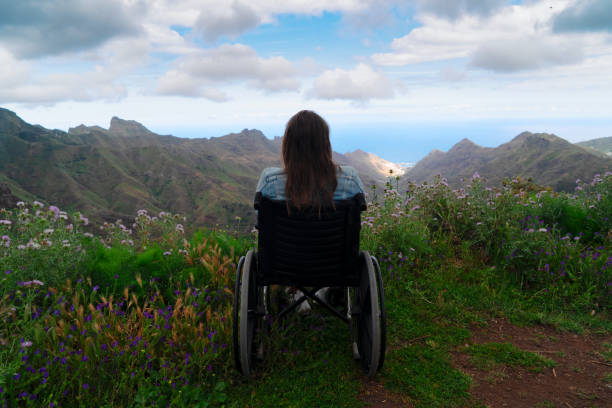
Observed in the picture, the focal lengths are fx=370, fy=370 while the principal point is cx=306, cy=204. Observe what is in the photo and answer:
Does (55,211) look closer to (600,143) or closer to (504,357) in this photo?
(504,357)

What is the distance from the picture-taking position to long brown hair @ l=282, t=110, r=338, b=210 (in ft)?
8.33

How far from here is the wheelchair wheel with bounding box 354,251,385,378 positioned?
253cm

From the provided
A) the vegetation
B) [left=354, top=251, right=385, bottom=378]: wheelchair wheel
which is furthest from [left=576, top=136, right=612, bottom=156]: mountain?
[left=354, top=251, right=385, bottom=378]: wheelchair wheel

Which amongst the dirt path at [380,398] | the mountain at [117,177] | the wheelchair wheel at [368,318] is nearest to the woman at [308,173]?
the wheelchair wheel at [368,318]

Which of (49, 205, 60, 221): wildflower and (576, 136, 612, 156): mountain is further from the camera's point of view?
(576, 136, 612, 156): mountain

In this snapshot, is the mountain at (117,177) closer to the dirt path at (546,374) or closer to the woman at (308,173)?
the dirt path at (546,374)

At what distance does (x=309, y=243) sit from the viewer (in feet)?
8.57

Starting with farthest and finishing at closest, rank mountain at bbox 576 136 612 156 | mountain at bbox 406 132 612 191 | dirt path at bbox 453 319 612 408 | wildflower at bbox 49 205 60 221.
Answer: mountain at bbox 576 136 612 156 < mountain at bbox 406 132 612 191 < wildflower at bbox 49 205 60 221 < dirt path at bbox 453 319 612 408

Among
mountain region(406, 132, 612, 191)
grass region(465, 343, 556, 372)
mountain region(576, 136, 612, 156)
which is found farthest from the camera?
mountain region(576, 136, 612, 156)

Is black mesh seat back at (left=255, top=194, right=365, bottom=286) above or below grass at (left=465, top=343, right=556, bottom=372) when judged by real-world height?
above

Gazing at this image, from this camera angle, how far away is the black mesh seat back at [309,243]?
2564 millimetres

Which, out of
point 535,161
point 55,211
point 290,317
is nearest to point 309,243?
point 290,317

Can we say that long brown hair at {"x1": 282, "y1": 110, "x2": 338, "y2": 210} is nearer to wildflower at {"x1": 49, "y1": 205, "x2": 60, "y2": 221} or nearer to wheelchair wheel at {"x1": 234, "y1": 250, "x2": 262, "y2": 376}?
wheelchair wheel at {"x1": 234, "y1": 250, "x2": 262, "y2": 376}

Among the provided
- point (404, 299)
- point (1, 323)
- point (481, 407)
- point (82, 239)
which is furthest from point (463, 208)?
point (1, 323)
